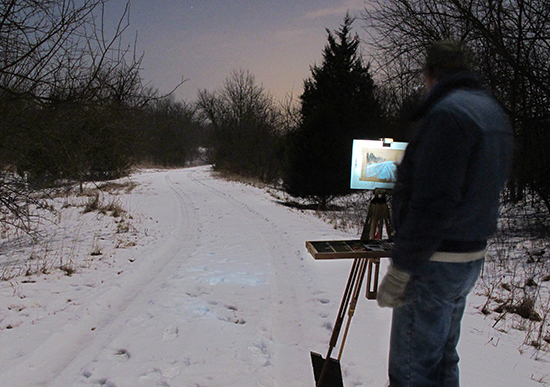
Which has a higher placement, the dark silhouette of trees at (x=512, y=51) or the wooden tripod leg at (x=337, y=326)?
the dark silhouette of trees at (x=512, y=51)

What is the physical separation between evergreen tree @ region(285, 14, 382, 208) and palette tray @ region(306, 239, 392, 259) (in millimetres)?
13299

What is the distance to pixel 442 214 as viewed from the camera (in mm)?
1618

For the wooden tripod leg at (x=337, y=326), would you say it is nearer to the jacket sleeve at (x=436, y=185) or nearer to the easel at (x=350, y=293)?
the easel at (x=350, y=293)

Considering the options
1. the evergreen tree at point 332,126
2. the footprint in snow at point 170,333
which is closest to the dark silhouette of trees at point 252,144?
the evergreen tree at point 332,126

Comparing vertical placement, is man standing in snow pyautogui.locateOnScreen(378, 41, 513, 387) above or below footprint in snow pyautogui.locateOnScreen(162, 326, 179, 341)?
above

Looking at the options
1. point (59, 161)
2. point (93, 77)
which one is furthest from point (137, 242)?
point (93, 77)

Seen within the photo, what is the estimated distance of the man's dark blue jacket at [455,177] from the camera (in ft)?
5.30

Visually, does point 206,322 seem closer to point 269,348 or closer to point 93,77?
point 269,348

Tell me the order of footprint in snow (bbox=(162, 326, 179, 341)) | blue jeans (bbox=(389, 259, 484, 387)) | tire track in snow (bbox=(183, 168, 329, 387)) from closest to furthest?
1. blue jeans (bbox=(389, 259, 484, 387))
2. tire track in snow (bbox=(183, 168, 329, 387))
3. footprint in snow (bbox=(162, 326, 179, 341))

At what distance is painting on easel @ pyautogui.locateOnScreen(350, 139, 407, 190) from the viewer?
2941 mm

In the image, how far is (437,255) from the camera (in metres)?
1.71

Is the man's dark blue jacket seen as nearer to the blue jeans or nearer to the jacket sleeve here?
the jacket sleeve

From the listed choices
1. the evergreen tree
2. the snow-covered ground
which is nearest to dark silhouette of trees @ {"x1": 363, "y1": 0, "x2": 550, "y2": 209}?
the snow-covered ground

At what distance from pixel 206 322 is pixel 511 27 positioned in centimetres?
855
